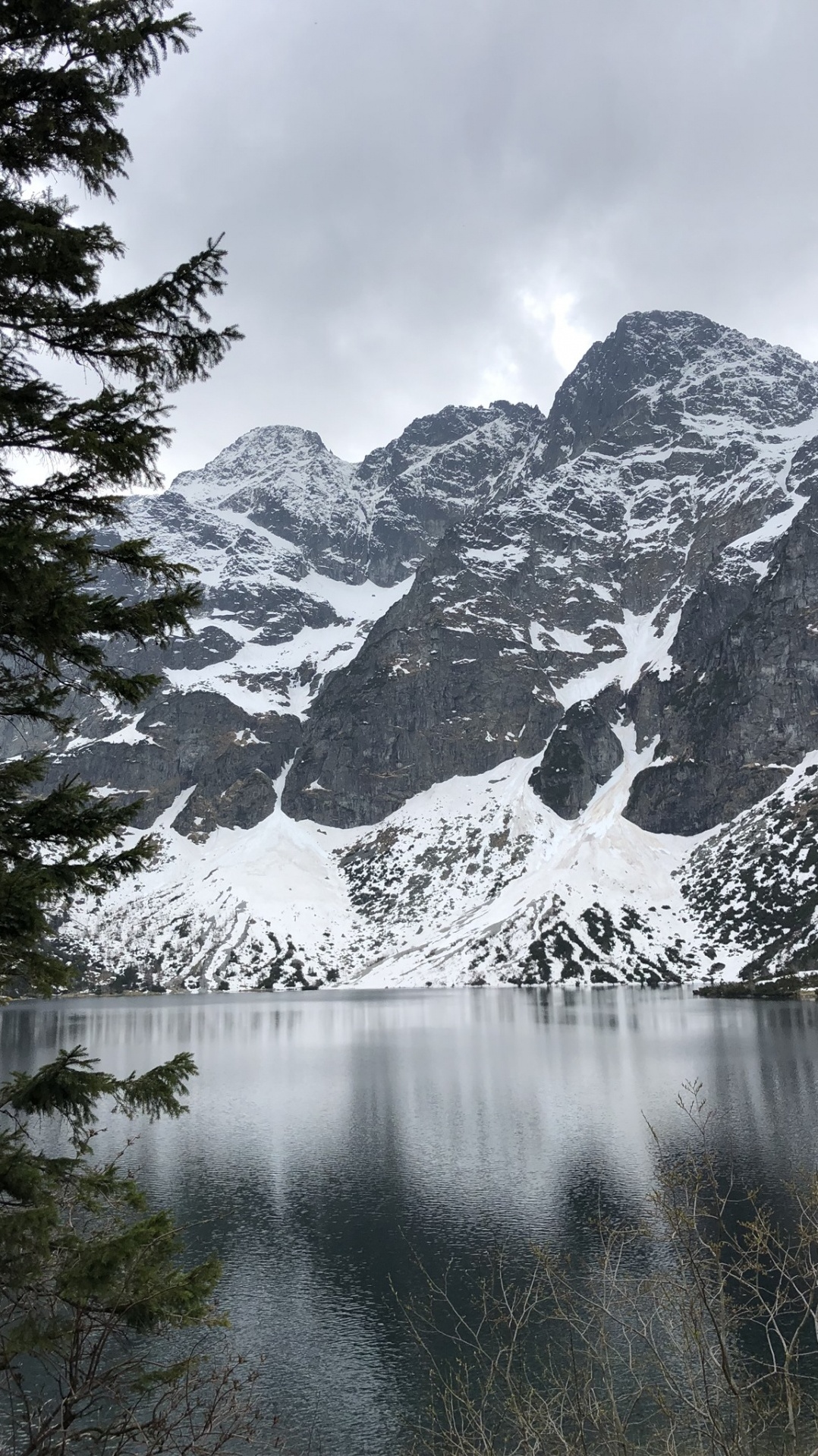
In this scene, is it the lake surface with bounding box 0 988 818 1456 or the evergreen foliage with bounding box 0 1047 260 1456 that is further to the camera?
the lake surface with bounding box 0 988 818 1456

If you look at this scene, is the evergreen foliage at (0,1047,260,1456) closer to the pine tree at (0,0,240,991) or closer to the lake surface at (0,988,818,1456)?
the pine tree at (0,0,240,991)

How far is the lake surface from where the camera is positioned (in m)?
26.8

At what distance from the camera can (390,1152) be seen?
48000mm

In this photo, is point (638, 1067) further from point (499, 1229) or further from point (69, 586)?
point (69, 586)

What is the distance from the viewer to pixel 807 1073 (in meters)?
65.4

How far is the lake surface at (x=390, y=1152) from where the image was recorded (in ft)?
87.8

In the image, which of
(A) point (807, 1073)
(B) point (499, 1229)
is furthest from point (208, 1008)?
(B) point (499, 1229)

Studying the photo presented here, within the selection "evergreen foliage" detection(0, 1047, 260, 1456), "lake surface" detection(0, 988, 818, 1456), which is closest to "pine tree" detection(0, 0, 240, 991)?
"evergreen foliage" detection(0, 1047, 260, 1456)

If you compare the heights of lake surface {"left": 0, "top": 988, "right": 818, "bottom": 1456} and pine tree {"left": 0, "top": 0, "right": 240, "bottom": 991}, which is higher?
pine tree {"left": 0, "top": 0, "right": 240, "bottom": 991}

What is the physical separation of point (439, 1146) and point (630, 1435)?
92.2 ft

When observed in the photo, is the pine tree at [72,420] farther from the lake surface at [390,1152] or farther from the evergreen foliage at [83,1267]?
the lake surface at [390,1152]

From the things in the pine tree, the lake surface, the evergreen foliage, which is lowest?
the lake surface

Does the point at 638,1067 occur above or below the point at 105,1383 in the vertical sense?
below

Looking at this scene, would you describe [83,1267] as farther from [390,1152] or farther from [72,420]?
[390,1152]
